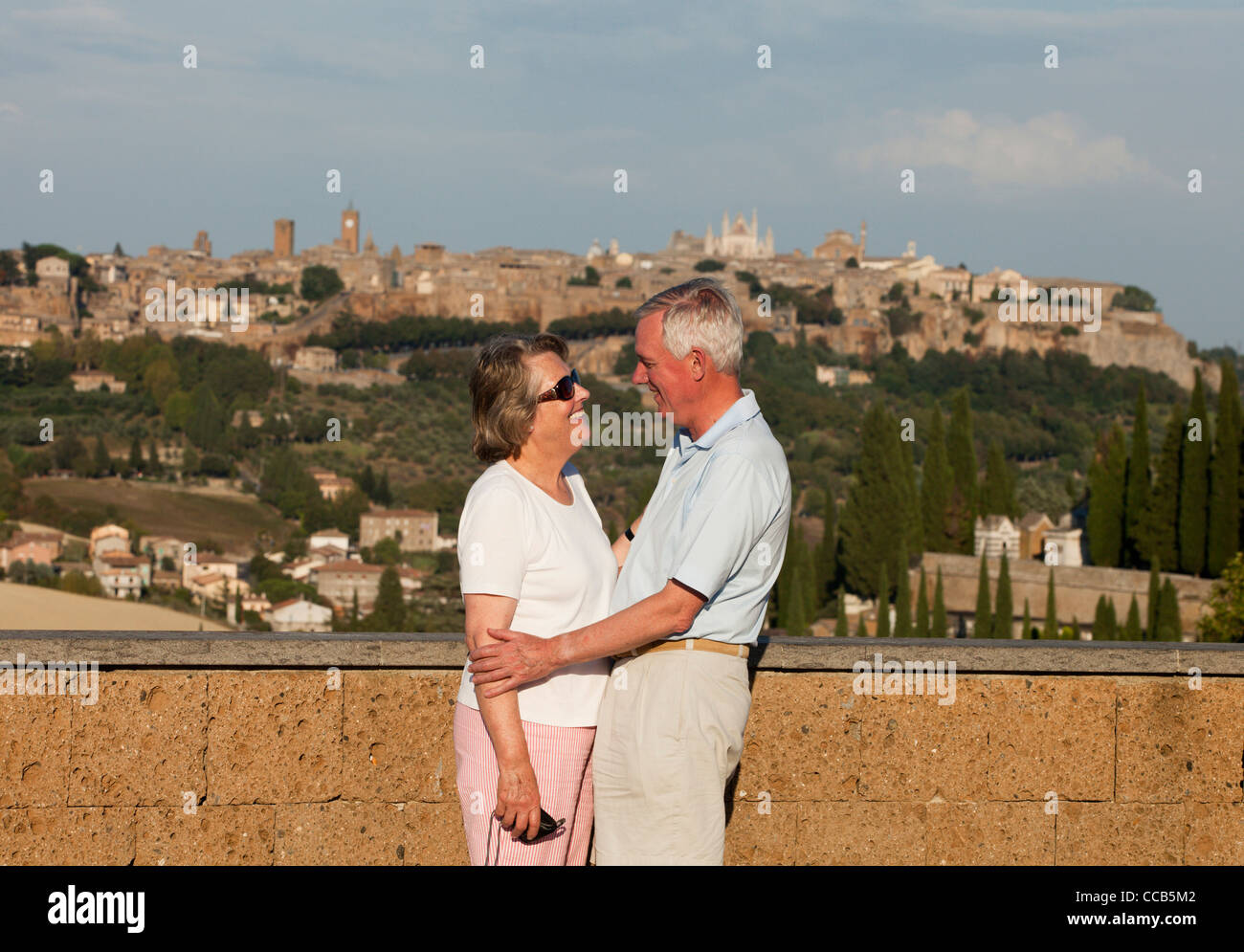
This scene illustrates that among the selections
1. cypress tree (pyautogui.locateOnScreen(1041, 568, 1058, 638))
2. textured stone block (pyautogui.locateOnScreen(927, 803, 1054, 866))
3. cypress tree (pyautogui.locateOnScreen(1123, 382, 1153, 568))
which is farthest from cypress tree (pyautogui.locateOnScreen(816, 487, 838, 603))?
textured stone block (pyautogui.locateOnScreen(927, 803, 1054, 866))

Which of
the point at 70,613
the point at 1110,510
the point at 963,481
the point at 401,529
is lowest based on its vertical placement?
the point at 401,529

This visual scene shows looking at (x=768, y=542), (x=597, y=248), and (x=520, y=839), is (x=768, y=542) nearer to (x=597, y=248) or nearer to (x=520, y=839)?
(x=520, y=839)

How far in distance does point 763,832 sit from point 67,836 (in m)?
1.43

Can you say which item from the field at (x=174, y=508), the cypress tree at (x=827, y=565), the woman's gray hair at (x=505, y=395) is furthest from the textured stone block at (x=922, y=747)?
the field at (x=174, y=508)

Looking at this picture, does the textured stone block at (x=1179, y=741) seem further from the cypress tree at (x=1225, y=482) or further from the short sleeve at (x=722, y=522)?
the cypress tree at (x=1225, y=482)

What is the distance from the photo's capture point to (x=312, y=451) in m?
71.4

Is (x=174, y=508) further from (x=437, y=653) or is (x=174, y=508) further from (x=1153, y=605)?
(x=437, y=653)

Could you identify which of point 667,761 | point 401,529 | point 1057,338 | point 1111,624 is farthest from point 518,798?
point 1057,338

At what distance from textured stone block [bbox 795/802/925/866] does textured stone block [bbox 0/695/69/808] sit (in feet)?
5.02

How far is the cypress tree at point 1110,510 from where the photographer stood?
31062 mm

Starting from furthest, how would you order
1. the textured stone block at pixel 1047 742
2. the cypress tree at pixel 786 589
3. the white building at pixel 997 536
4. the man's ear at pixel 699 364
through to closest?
the white building at pixel 997 536, the cypress tree at pixel 786 589, the textured stone block at pixel 1047 742, the man's ear at pixel 699 364

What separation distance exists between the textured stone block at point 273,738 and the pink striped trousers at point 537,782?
74cm

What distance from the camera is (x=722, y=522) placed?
2.18 metres

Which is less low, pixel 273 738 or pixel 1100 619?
pixel 273 738
